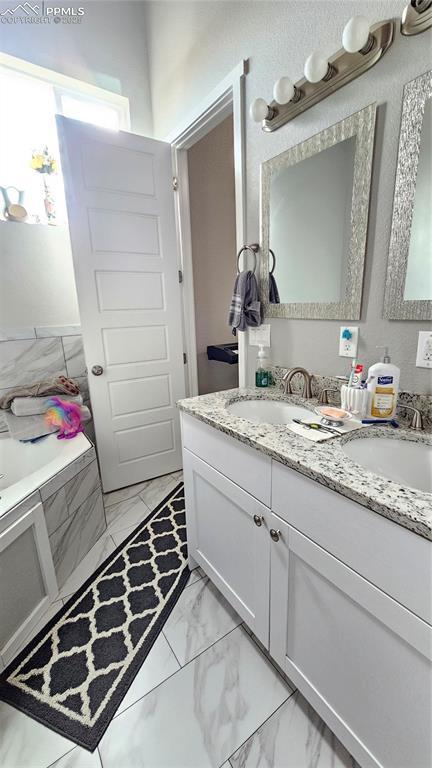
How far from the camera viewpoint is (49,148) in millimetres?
2031

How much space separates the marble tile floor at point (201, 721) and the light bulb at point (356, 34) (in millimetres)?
2011

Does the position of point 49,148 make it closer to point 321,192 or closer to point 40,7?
point 40,7

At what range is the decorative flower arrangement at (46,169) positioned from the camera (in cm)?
199

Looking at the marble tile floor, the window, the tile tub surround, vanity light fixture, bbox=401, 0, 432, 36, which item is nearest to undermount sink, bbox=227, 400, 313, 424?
the marble tile floor

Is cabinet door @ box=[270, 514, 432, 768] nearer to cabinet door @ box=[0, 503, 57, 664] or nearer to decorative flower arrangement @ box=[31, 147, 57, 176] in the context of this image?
cabinet door @ box=[0, 503, 57, 664]

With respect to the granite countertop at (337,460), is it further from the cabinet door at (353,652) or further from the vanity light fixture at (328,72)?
the vanity light fixture at (328,72)

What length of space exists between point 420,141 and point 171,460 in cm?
219

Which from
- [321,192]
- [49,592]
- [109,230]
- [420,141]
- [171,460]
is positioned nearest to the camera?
[420,141]

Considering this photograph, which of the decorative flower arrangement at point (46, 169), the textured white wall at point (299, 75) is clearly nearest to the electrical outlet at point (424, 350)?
the textured white wall at point (299, 75)

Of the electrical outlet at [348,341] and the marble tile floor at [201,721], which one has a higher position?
the electrical outlet at [348,341]

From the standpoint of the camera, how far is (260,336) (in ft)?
5.20

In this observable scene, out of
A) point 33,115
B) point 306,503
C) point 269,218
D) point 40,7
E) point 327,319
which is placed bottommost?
point 306,503

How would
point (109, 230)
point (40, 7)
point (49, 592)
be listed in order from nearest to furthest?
point (49, 592)
point (40, 7)
point (109, 230)

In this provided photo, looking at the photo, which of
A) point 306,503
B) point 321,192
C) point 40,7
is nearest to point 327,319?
point 321,192
